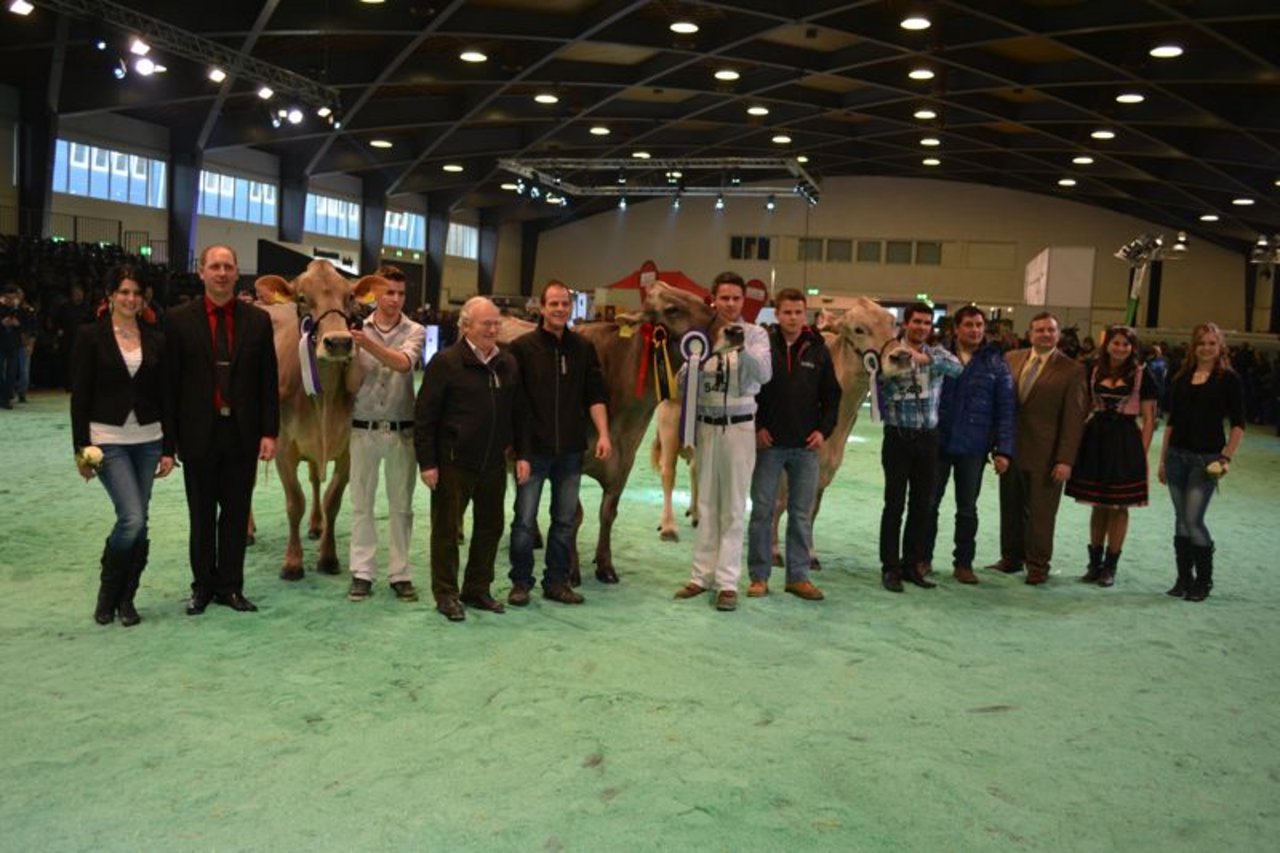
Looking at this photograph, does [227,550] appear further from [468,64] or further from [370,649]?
[468,64]

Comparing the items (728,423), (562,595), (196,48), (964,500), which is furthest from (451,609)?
(196,48)

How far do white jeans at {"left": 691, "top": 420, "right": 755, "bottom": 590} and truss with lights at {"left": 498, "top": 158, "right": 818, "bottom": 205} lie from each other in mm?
24594

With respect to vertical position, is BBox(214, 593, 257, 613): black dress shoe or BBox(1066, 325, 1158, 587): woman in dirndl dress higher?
BBox(1066, 325, 1158, 587): woman in dirndl dress

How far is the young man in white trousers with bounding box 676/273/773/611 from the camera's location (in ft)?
21.3

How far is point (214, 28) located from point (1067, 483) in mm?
16543

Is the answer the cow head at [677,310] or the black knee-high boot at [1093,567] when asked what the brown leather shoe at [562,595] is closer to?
the cow head at [677,310]

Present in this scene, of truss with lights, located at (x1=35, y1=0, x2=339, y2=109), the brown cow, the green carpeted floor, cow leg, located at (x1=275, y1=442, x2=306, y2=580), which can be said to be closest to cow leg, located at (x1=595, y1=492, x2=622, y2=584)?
the brown cow

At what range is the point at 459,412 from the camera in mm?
6023

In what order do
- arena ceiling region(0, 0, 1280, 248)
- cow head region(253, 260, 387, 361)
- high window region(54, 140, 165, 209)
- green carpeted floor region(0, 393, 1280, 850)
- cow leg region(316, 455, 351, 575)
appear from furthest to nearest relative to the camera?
high window region(54, 140, 165, 209), arena ceiling region(0, 0, 1280, 248), cow leg region(316, 455, 351, 575), cow head region(253, 260, 387, 361), green carpeted floor region(0, 393, 1280, 850)

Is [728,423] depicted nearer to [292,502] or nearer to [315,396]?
[315,396]

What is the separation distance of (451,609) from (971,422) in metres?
3.80

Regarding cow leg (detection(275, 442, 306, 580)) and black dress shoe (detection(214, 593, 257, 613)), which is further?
cow leg (detection(275, 442, 306, 580))

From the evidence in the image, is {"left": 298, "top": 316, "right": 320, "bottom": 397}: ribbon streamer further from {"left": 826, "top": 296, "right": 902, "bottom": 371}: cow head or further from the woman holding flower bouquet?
the woman holding flower bouquet

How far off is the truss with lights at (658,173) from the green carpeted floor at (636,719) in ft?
81.6
